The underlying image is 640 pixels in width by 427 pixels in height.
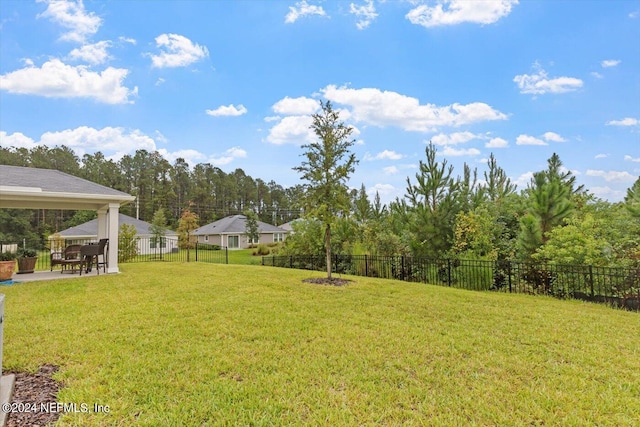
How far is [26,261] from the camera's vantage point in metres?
10.0

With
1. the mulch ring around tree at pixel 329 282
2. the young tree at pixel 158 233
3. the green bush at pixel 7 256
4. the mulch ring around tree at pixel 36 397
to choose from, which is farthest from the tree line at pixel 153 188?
the mulch ring around tree at pixel 36 397

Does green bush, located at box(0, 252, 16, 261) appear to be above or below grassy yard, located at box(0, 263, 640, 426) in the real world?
above

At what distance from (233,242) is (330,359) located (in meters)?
34.1

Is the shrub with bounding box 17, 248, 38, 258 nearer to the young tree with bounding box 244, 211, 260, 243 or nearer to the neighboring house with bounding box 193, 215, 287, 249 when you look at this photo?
the young tree with bounding box 244, 211, 260, 243

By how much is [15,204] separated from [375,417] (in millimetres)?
12808

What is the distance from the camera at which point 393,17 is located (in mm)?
10055

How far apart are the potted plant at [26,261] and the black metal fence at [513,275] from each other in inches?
418

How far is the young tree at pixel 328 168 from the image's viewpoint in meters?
8.46

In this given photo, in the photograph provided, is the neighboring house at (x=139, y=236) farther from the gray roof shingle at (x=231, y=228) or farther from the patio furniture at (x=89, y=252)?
the patio furniture at (x=89, y=252)

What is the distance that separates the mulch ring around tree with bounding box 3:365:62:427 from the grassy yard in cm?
11

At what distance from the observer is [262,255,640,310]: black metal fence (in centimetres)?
696

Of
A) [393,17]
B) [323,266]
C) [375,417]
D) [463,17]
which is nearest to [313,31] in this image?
[393,17]

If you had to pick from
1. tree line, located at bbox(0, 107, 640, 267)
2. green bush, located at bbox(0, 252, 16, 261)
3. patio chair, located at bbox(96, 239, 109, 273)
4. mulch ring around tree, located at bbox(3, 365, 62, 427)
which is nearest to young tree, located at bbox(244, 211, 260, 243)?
tree line, located at bbox(0, 107, 640, 267)

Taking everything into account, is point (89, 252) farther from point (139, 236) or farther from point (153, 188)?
point (153, 188)
